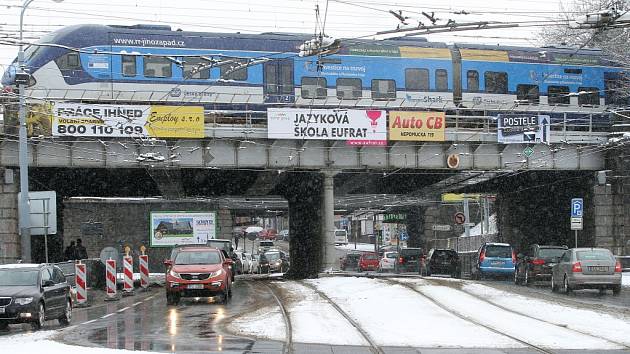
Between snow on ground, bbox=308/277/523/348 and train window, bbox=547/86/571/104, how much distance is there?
52.1 ft

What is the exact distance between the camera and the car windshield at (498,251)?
3762 centimetres

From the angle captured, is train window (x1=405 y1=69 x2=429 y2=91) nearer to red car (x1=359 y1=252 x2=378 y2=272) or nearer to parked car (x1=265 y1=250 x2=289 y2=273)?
parked car (x1=265 y1=250 x2=289 y2=273)

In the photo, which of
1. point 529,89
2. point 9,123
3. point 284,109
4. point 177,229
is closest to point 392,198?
point 177,229

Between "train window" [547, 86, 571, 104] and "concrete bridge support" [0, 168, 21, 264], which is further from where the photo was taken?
"train window" [547, 86, 571, 104]

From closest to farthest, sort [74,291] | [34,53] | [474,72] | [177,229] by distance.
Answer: [74,291] < [34,53] < [474,72] < [177,229]

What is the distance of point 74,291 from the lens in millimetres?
27391

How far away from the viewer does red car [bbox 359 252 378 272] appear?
6638cm

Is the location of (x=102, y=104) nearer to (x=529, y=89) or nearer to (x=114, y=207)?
(x=529, y=89)

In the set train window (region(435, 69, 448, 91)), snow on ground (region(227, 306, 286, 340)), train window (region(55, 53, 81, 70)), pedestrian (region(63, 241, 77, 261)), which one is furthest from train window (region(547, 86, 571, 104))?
snow on ground (region(227, 306, 286, 340))

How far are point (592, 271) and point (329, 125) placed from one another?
1299 centimetres

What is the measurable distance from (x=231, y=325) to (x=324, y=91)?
1972cm

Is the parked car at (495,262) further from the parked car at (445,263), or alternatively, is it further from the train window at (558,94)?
the train window at (558,94)

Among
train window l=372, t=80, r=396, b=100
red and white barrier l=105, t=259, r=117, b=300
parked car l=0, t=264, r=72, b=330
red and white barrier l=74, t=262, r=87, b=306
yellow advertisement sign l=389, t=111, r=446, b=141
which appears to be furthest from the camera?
train window l=372, t=80, r=396, b=100

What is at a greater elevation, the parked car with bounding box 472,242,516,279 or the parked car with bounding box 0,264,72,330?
the parked car with bounding box 0,264,72,330
